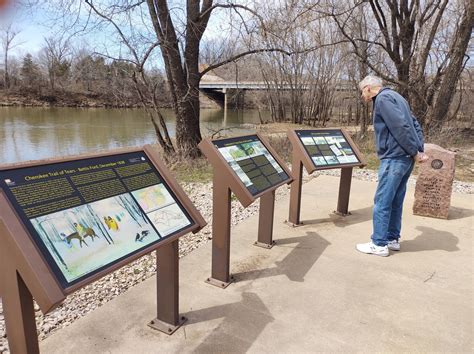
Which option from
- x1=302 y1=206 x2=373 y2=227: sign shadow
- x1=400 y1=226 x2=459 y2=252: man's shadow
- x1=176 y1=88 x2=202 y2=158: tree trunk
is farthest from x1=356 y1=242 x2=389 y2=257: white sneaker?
x1=176 y1=88 x2=202 y2=158: tree trunk

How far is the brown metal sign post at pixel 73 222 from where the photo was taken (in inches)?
69.7

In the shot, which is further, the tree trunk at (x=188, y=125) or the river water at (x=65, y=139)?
the river water at (x=65, y=139)

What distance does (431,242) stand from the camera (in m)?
4.68

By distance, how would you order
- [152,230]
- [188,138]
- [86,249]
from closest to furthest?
[86,249] < [152,230] < [188,138]

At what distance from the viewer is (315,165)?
15.6 ft

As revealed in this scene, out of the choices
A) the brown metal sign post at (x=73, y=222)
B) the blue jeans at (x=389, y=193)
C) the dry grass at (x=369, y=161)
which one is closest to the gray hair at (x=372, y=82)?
the blue jeans at (x=389, y=193)

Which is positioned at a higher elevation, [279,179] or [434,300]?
[279,179]

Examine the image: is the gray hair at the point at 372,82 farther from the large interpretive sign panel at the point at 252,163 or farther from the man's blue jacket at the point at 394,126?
the large interpretive sign panel at the point at 252,163

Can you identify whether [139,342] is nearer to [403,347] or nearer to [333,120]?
[403,347]

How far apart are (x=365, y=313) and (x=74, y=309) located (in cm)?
236

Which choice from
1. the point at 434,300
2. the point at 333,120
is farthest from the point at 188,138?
the point at 333,120

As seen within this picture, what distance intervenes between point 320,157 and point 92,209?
3371 millimetres

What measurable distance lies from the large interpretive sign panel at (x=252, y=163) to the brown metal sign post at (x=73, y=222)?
845mm

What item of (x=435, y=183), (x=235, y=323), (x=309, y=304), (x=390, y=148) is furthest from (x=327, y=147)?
(x=235, y=323)
